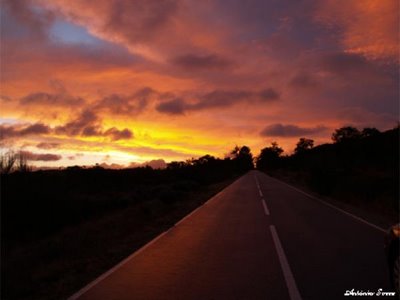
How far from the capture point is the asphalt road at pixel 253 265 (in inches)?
268

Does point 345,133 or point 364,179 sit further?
point 345,133

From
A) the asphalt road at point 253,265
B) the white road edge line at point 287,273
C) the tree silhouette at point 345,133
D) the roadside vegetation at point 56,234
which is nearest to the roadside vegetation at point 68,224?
the roadside vegetation at point 56,234

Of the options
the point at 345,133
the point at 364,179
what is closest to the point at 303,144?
the point at 345,133

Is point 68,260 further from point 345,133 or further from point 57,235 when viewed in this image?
point 345,133

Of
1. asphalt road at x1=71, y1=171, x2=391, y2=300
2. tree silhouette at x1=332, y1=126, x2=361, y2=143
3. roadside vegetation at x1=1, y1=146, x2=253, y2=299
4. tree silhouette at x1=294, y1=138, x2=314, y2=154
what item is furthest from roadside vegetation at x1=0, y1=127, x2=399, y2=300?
tree silhouette at x1=294, y1=138, x2=314, y2=154

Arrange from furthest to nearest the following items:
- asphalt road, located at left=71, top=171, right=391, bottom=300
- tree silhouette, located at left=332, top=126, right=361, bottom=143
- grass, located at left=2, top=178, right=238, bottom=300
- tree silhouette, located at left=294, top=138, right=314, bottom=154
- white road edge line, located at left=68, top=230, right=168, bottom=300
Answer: tree silhouette, located at left=294, top=138, right=314, bottom=154 → tree silhouette, located at left=332, top=126, right=361, bottom=143 → grass, located at left=2, top=178, right=238, bottom=300 → white road edge line, located at left=68, top=230, right=168, bottom=300 → asphalt road, located at left=71, top=171, right=391, bottom=300

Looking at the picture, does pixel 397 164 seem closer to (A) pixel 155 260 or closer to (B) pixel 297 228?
(B) pixel 297 228

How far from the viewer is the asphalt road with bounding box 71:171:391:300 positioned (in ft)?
22.3

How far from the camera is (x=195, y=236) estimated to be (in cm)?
A: 1295

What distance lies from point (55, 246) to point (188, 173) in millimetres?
56488

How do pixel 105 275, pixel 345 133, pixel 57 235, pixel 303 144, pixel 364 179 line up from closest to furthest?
pixel 105 275
pixel 57 235
pixel 364 179
pixel 345 133
pixel 303 144

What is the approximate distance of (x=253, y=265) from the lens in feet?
28.6

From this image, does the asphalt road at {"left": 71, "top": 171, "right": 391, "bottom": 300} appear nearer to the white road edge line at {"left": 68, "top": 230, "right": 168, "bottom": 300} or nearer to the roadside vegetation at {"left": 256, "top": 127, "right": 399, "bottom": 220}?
the white road edge line at {"left": 68, "top": 230, "right": 168, "bottom": 300}

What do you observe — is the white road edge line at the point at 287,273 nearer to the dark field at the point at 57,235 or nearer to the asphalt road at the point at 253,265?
the asphalt road at the point at 253,265
